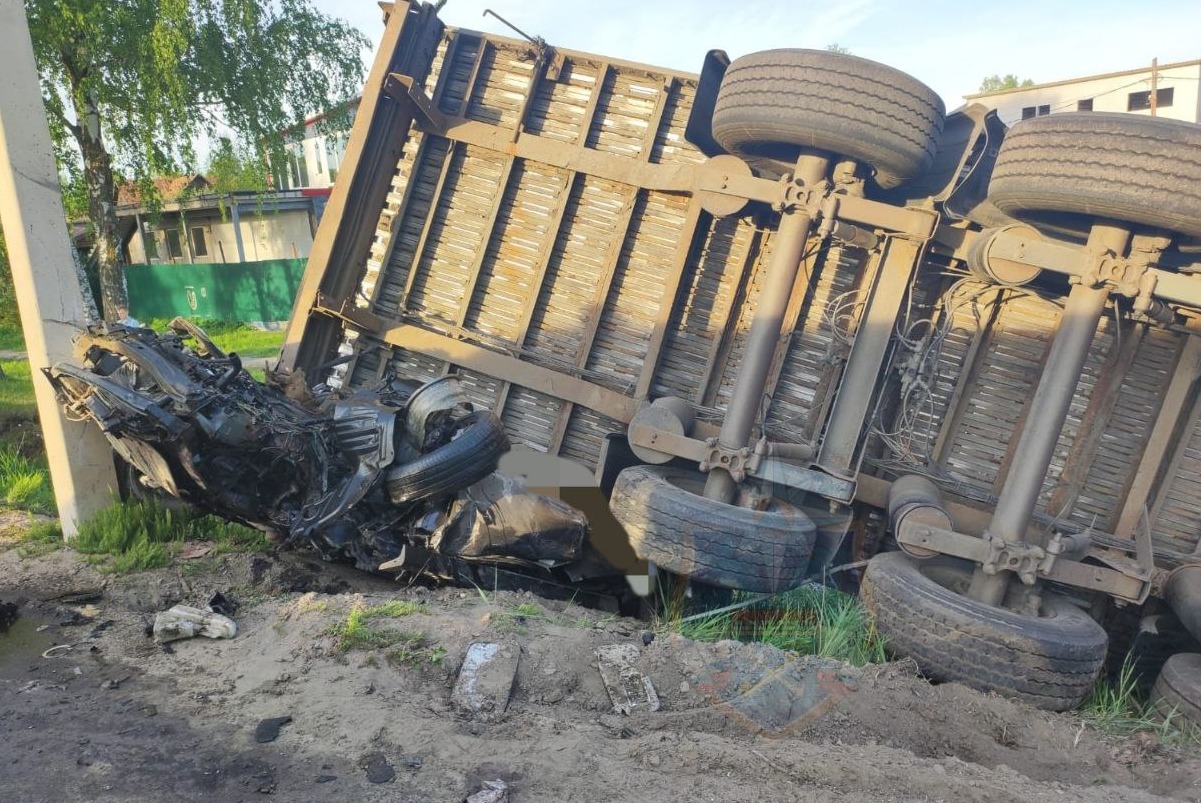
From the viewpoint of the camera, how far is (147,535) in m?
3.92

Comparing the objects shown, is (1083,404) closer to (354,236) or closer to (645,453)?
(645,453)

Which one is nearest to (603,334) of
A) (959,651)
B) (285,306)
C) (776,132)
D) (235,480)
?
(776,132)

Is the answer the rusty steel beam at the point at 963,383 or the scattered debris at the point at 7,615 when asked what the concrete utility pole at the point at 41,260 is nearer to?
the scattered debris at the point at 7,615

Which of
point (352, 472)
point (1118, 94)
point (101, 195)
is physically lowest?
point (352, 472)

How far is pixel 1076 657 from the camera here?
10.6 feet

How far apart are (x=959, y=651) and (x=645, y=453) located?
181cm

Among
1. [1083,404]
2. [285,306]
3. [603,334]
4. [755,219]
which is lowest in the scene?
[285,306]

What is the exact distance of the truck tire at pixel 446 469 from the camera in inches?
145

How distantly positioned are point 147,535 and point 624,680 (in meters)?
2.77

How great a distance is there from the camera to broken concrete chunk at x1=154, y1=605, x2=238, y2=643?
3035mm

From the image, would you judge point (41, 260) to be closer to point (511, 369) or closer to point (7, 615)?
point (7, 615)

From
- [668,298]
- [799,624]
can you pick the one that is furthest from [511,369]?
[799,624]

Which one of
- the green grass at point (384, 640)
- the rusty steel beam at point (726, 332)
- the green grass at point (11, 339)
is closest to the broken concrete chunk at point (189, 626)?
the green grass at point (384, 640)

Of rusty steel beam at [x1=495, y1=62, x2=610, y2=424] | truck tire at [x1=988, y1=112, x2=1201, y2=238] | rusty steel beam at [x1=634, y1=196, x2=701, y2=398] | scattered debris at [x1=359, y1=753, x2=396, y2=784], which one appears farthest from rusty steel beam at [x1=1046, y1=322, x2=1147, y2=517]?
scattered debris at [x1=359, y1=753, x2=396, y2=784]
